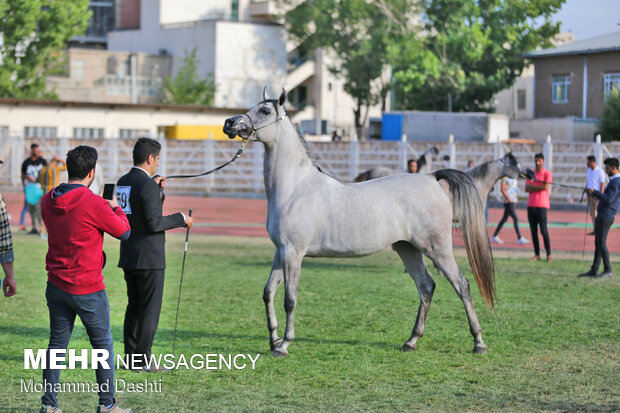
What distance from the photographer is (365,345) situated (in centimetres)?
957

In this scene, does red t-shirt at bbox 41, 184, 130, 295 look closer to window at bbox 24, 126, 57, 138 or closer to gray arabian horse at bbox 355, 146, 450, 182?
gray arabian horse at bbox 355, 146, 450, 182

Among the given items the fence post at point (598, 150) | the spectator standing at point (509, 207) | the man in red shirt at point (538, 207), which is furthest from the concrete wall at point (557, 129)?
the man in red shirt at point (538, 207)

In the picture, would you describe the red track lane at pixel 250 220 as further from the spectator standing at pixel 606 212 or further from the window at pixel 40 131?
the window at pixel 40 131

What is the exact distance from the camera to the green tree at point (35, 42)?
51.2m

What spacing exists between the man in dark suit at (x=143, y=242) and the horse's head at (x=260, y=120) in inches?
41.4

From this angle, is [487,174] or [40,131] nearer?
[487,174]

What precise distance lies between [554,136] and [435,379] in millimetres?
39915

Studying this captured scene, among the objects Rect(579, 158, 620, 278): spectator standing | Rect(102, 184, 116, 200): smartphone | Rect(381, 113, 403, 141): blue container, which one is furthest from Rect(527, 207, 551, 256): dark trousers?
Rect(381, 113, 403, 141): blue container

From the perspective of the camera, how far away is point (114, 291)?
13531mm

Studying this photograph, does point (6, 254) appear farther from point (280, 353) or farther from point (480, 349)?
point (480, 349)

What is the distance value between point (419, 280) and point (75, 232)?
442 centimetres

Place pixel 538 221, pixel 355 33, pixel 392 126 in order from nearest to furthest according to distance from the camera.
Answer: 1. pixel 538 221
2. pixel 392 126
3. pixel 355 33

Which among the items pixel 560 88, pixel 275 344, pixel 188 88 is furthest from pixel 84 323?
pixel 188 88

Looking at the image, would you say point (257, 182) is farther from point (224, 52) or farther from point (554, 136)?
point (224, 52)
